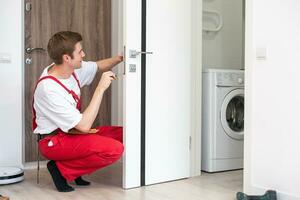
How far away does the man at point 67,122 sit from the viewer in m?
2.74

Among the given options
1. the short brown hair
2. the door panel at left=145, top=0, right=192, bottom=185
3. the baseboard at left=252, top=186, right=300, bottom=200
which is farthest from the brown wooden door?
the baseboard at left=252, top=186, right=300, bottom=200

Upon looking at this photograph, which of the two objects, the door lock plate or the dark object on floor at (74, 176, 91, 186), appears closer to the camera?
the door lock plate

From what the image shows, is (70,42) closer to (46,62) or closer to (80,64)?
(80,64)

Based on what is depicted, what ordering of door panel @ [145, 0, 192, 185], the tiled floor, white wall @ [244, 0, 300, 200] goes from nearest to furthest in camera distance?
white wall @ [244, 0, 300, 200] < the tiled floor < door panel @ [145, 0, 192, 185]

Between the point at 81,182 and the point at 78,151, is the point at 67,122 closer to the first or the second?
the point at 78,151

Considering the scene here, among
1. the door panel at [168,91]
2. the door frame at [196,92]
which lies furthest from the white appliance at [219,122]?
the door panel at [168,91]

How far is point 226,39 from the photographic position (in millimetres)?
4207

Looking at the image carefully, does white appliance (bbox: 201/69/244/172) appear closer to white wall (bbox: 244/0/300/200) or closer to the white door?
the white door

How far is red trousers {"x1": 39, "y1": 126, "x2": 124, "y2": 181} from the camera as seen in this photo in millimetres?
2805

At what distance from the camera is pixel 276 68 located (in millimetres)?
2482

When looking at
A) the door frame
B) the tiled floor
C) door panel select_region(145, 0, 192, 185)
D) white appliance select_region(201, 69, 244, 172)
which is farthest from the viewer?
white appliance select_region(201, 69, 244, 172)

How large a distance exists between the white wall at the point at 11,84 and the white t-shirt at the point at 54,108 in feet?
2.14

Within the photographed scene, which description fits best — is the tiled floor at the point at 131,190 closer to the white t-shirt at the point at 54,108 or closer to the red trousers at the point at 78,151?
the red trousers at the point at 78,151

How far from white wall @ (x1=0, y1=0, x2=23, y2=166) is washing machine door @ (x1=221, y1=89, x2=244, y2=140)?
175 centimetres
